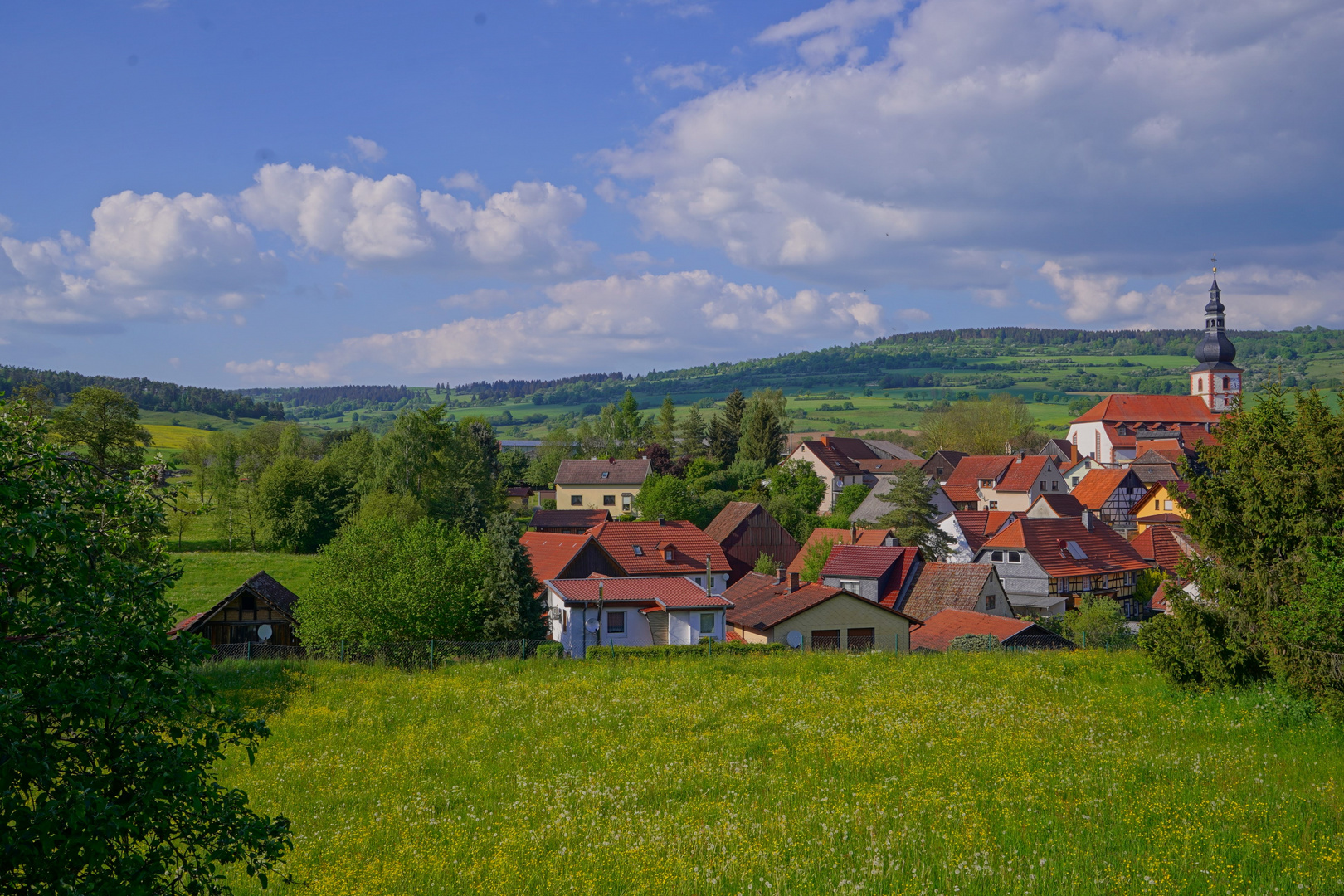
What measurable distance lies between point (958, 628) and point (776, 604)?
916 centimetres

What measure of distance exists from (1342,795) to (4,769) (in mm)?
14403

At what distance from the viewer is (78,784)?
4.88 metres

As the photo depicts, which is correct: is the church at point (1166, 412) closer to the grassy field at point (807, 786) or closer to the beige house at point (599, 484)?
the beige house at point (599, 484)

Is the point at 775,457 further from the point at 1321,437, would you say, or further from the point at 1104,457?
the point at 1321,437

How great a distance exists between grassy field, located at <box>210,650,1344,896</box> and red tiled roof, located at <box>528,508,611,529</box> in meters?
66.8

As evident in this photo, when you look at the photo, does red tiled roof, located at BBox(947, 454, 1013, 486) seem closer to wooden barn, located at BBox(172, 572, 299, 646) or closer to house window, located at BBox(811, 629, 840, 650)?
house window, located at BBox(811, 629, 840, 650)

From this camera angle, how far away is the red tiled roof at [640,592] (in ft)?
134

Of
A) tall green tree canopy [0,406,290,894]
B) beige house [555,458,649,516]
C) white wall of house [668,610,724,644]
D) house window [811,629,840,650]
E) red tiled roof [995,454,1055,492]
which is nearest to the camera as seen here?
tall green tree canopy [0,406,290,894]

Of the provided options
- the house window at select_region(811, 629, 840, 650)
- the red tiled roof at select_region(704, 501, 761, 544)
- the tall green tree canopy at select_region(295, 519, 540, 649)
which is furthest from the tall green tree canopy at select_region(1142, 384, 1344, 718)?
the red tiled roof at select_region(704, 501, 761, 544)

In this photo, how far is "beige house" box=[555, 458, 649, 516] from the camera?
105 metres

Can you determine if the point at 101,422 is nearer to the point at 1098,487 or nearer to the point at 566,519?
the point at 566,519

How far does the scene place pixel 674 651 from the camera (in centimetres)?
2745

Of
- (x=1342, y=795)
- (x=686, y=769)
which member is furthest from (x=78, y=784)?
(x=1342, y=795)

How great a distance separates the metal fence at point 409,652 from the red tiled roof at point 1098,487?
7225 cm
